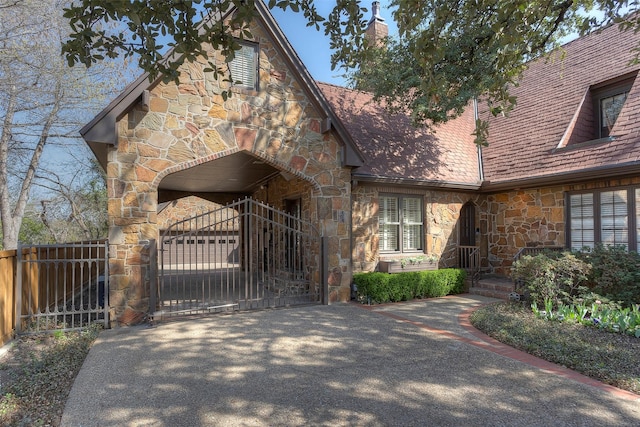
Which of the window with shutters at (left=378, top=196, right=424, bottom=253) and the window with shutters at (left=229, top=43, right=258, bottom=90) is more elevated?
the window with shutters at (left=229, top=43, right=258, bottom=90)

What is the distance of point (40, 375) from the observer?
4.44 meters

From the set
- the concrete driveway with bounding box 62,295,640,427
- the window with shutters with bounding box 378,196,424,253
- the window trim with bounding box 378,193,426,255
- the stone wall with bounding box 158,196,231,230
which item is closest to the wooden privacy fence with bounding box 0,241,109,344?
the concrete driveway with bounding box 62,295,640,427

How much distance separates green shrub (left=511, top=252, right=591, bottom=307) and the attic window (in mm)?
4541

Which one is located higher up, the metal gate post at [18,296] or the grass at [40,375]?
the metal gate post at [18,296]

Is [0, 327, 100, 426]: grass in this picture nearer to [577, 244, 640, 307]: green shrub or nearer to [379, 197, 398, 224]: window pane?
[379, 197, 398, 224]: window pane

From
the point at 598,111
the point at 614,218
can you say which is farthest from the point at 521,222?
the point at 598,111

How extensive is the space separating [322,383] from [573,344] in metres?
3.85

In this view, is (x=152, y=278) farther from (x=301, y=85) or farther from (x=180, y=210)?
(x=180, y=210)

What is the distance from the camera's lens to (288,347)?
211 inches

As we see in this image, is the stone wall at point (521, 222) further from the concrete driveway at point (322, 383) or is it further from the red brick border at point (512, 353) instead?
the concrete driveway at point (322, 383)

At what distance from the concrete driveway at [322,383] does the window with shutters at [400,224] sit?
13.6 ft

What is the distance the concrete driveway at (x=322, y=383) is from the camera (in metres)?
3.42

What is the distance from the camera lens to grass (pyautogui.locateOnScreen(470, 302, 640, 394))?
438cm

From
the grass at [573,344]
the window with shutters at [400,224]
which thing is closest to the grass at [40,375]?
the grass at [573,344]
